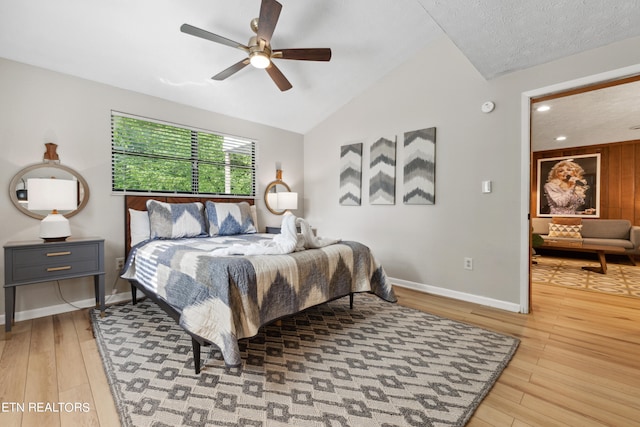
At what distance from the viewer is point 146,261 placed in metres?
2.45

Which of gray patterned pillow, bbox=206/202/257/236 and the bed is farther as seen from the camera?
gray patterned pillow, bbox=206/202/257/236

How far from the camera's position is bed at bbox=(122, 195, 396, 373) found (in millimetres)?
1634

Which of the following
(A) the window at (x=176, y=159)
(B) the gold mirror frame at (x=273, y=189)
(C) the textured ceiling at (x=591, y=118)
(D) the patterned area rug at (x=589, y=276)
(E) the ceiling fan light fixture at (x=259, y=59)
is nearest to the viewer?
(E) the ceiling fan light fixture at (x=259, y=59)

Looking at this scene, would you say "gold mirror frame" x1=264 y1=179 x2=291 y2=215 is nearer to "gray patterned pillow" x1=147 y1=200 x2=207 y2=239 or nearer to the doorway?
"gray patterned pillow" x1=147 y1=200 x2=207 y2=239

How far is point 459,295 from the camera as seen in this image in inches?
123

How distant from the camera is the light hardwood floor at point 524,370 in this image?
1.38 meters

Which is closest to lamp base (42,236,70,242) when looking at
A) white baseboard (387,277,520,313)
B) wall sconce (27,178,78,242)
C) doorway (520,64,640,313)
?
wall sconce (27,178,78,242)

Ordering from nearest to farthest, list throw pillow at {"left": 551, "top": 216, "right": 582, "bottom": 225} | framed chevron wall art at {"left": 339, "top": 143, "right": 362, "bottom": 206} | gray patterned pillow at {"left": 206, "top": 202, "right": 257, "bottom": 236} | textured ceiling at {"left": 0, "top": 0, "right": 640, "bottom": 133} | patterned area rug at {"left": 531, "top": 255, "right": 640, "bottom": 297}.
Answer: textured ceiling at {"left": 0, "top": 0, "right": 640, "bottom": 133}, gray patterned pillow at {"left": 206, "top": 202, "right": 257, "bottom": 236}, patterned area rug at {"left": 531, "top": 255, "right": 640, "bottom": 297}, framed chevron wall art at {"left": 339, "top": 143, "right": 362, "bottom": 206}, throw pillow at {"left": 551, "top": 216, "right": 582, "bottom": 225}

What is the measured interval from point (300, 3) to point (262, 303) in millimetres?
2602

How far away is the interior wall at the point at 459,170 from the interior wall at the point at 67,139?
9.24 feet

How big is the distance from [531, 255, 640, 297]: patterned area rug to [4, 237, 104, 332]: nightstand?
17.3 ft

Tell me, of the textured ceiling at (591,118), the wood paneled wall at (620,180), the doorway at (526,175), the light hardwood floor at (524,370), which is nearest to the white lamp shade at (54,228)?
the light hardwood floor at (524,370)

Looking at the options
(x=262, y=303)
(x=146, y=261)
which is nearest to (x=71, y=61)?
(x=146, y=261)

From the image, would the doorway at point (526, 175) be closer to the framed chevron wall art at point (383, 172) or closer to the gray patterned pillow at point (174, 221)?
the framed chevron wall art at point (383, 172)
